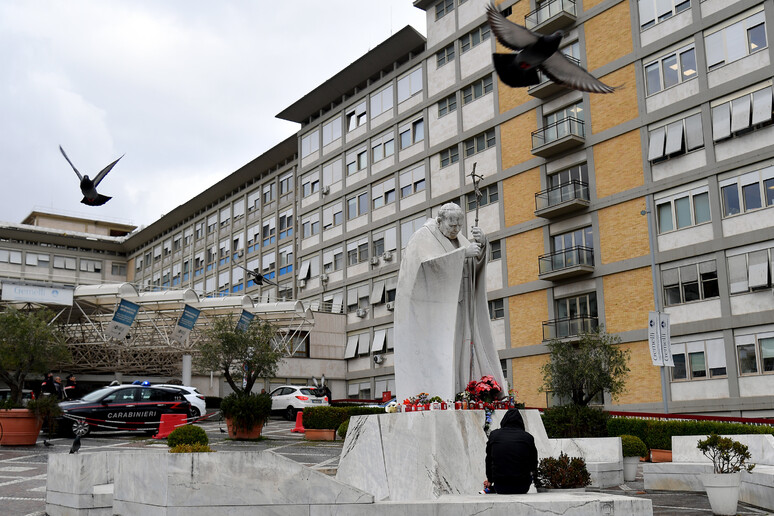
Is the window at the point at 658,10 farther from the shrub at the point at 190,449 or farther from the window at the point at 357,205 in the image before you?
the shrub at the point at 190,449

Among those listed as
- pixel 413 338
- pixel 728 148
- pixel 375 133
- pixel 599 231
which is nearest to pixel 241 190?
pixel 375 133

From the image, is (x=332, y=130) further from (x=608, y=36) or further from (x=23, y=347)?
(x=23, y=347)

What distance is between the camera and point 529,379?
34750 mm

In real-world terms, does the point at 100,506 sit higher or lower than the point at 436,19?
lower

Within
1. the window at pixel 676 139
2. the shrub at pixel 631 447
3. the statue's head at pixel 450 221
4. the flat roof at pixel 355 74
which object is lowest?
the shrub at pixel 631 447

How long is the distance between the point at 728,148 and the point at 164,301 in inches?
979

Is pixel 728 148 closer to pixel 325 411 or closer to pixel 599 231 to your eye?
pixel 599 231

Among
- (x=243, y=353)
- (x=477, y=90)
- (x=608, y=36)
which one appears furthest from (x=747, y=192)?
(x=243, y=353)

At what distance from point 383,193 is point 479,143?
8.56 meters

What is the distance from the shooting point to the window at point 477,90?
39.1 metres

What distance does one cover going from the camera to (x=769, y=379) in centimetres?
2586

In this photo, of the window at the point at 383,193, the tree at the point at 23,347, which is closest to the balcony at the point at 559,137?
the window at the point at 383,193

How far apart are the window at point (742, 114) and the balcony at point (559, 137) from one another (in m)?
6.18

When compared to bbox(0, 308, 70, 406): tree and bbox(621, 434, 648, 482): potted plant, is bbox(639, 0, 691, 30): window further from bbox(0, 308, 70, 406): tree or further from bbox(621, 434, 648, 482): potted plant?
bbox(0, 308, 70, 406): tree
